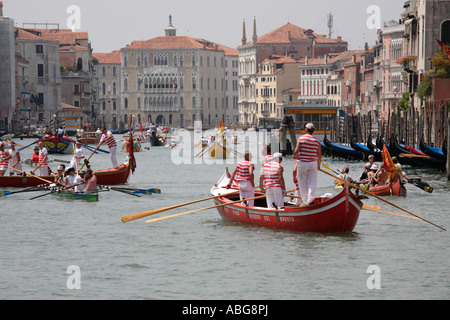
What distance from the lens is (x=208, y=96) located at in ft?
400

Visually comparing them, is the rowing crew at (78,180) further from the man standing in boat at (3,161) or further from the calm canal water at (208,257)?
the man standing in boat at (3,161)

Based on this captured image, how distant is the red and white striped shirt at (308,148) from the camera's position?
1355 centimetres

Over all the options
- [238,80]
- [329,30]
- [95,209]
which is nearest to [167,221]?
[95,209]

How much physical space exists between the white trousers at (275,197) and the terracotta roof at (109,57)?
10771cm

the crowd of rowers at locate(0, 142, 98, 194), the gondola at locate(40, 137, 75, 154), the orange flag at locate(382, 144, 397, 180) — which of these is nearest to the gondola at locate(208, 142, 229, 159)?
the gondola at locate(40, 137, 75, 154)

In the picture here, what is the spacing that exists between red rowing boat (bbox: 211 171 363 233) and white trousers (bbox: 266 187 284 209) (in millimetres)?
115

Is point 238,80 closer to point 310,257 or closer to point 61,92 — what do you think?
point 61,92

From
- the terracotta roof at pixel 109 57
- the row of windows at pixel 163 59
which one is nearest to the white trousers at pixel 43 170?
the row of windows at pixel 163 59

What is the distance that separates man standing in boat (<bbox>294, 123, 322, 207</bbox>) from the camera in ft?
44.4

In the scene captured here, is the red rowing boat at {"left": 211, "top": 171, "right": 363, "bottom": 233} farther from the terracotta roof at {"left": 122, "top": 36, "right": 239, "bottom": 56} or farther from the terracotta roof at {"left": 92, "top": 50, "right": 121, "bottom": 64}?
the terracotta roof at {"left": 92, "top": 50, "right": 121, "bottom": 64}

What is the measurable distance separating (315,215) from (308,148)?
114 centimetres

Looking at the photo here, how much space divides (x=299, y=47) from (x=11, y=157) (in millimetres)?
97427

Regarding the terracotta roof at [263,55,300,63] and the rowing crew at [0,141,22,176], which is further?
the terracotta roof at [263,55,300,63]

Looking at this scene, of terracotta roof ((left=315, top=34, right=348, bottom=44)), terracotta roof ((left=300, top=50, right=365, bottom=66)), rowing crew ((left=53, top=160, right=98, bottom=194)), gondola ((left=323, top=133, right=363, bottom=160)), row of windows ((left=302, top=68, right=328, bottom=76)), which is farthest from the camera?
terracotta roof ((left=315, top=34, right=348, bottom=44))
